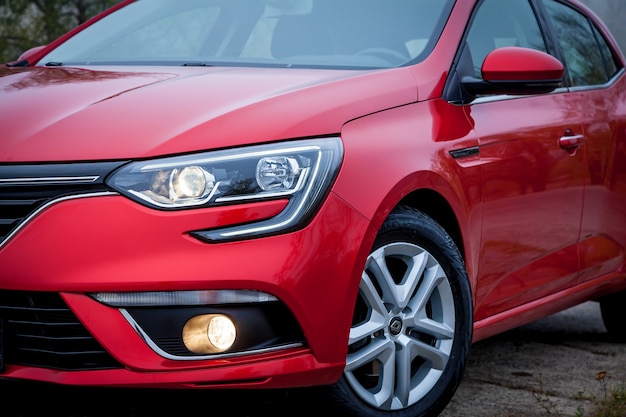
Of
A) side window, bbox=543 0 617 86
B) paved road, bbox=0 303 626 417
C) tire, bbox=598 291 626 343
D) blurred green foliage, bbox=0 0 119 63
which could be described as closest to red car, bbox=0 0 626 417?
paved road, bbox=0 303 626 417

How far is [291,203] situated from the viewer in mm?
2793

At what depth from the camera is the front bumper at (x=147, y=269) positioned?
2.67m

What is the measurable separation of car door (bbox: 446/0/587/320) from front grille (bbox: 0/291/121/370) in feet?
4.68

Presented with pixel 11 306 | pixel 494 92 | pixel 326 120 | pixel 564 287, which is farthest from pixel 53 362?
pixel 564 287

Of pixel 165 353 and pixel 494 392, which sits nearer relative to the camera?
pixel 165 353

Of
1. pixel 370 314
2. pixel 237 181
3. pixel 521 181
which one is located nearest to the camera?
pixel 237 181

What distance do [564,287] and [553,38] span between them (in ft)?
3.37

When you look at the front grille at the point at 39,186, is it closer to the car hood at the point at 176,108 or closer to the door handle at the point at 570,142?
the car hood at the point at 176,108

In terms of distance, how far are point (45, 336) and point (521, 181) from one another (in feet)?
5.80

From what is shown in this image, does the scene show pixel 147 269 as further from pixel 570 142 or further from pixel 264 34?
pixel 570 142

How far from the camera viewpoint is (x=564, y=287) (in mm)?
4367

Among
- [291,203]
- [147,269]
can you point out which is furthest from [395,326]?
[147,269]

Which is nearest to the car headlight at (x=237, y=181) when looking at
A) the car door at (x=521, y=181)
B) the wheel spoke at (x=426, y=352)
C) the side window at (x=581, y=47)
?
the wheel spoke at (x=426, y=352)

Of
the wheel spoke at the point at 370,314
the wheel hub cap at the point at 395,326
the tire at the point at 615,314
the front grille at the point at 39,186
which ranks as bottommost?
the tire at the point at 615,314
